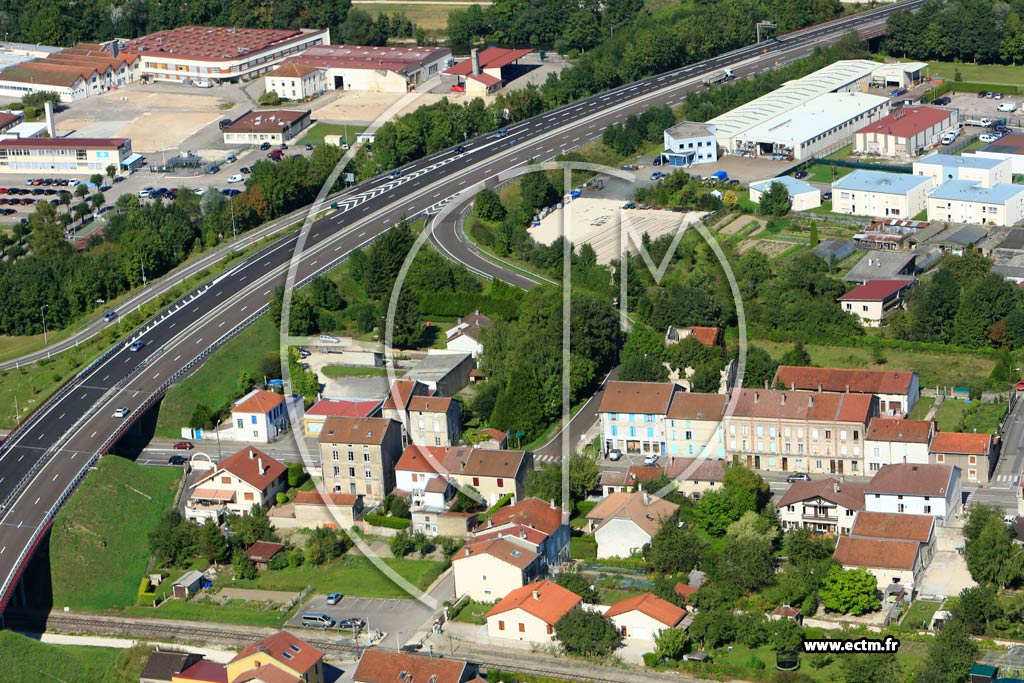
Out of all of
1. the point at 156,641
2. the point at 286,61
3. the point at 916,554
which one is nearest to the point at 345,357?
the point at 156,641

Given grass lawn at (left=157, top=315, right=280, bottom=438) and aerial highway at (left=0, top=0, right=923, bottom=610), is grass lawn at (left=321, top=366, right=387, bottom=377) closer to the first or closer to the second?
grass lawn at (left=157, top=315, right=280, bottom=438)

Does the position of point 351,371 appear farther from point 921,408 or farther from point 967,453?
point 967,453

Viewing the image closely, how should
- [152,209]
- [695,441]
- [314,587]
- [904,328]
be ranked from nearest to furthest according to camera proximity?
1. [314,587]
2. [695,441]
3. [904,328]
4. [152,209]

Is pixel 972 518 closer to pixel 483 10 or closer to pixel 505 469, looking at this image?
pixel 505 469

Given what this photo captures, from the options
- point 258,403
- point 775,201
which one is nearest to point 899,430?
point 258,403

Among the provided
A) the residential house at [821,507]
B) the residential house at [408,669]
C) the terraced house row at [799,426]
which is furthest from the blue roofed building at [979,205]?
the residential house at [408,669]

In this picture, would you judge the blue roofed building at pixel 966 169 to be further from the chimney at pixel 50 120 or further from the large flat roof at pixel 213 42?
the chimney at pixel 50 120
